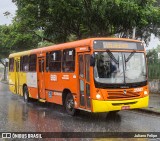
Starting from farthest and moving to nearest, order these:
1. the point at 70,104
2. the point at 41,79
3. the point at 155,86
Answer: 1. the point at 155,86
2. the point at 41,79
3. the point at 70,104

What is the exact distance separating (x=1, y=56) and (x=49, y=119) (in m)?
41.1

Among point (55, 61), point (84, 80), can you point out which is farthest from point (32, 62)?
point (84, 80)

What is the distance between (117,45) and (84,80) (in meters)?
1.68

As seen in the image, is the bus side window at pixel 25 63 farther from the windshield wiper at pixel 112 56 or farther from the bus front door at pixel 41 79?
the windshield wiper at pixel 112 56

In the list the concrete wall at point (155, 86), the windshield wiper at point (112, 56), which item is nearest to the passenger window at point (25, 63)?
the concrete wall at point (155, 86)

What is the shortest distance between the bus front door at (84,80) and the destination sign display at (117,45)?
56 cm

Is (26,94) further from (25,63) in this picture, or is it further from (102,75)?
(102,75)

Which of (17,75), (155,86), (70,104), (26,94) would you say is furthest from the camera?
(155,86)

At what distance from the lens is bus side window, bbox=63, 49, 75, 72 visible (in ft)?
48.8

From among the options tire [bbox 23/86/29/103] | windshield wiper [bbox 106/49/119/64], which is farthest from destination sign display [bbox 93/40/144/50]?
tire [bbox 23/86/29/103]

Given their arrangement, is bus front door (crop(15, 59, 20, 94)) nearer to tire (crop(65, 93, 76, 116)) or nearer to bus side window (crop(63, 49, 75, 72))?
bus side window (crop(63, 49, 75, 72))

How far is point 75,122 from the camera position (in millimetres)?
13281

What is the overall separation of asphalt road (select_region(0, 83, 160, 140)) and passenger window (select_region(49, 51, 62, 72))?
182 centimetres

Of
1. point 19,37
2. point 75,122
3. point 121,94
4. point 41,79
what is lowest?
point 75,122
